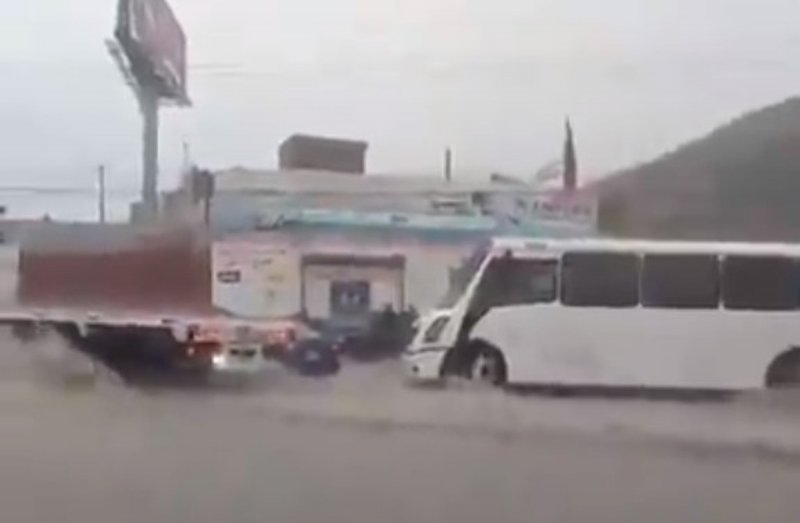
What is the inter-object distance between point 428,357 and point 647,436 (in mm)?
2874

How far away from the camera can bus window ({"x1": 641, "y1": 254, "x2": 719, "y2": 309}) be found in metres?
11.8

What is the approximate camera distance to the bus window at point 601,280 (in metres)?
11.9

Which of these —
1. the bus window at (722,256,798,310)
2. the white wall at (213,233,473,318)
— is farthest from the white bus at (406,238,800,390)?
the white wall at (213,233,473,318)

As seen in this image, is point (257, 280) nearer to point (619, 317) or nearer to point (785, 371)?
point (619, 317)

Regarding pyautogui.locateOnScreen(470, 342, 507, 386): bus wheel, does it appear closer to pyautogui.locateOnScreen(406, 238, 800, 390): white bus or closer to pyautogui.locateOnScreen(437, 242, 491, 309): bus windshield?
pyautogui.locateOnScreen(406, 238, 800, 390): white bus

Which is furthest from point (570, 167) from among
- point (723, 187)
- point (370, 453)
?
point (370, 453)

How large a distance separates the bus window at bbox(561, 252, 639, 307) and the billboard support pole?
345cm

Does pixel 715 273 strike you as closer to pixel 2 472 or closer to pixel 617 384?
pixel 617 384

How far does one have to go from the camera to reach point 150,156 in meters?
14.0

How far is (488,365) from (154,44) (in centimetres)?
666

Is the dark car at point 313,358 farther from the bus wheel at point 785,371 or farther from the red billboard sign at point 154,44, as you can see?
the red billboard sign at point 154,44

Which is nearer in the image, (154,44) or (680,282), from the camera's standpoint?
(680,282)

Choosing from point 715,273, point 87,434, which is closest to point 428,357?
point 715,273

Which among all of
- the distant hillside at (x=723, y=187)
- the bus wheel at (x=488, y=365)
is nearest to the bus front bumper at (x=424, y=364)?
the bus wheel at (x=488, y=365)
